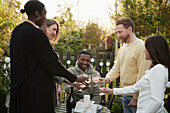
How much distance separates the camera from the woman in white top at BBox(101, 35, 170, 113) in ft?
5.40

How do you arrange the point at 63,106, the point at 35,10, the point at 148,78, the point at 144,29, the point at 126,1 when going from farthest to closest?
1. the point at 126,1
2. the point at 144,29
3. the point at 63,106
4. the point at 35,10
5. the point at 148,78

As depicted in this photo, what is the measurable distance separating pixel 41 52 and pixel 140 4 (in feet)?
17.5

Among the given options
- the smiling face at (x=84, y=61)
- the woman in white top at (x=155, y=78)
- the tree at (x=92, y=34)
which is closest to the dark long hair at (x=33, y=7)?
the woman in white top at (x=155, y=78)

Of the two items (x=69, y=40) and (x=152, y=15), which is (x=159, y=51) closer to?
(x=152, y=15)

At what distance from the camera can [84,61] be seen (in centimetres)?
358

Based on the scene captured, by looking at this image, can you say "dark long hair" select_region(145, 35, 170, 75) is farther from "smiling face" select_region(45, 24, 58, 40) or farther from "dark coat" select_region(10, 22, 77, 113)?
"smiling face" select_region(45, 24, 58, 40)

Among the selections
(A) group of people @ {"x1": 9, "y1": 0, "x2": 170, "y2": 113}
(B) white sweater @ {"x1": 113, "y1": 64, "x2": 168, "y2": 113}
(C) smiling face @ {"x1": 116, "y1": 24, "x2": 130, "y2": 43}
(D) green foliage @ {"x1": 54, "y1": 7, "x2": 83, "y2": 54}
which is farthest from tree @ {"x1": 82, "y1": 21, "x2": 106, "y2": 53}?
(B) white sweater @ {"x1": 113, "y1": 64, "x2": 168, "y2": 113}

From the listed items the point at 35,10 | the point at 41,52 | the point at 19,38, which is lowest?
the point at 41,52

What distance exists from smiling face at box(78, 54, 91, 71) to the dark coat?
172 centimetres

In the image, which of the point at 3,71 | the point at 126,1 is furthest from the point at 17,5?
the point at 126,1

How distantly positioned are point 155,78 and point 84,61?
6.64 feet

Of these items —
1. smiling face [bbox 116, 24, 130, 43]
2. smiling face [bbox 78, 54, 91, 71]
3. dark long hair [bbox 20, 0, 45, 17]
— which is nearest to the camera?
dark long hair [bbox 20, 0, 45, 17]

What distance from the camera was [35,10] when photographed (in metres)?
1.87

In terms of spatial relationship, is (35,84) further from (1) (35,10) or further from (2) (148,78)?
(2) (148,78)
